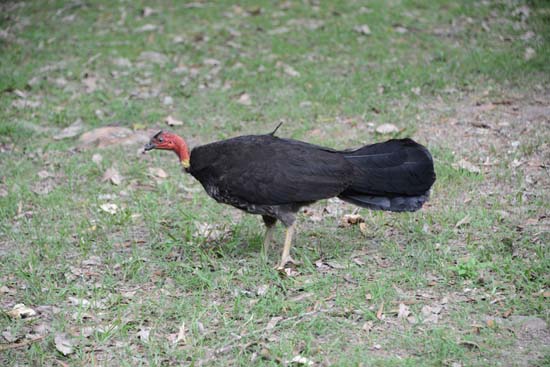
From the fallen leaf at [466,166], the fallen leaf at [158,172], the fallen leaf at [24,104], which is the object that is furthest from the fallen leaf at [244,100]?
the fallen leaf at [466,166]

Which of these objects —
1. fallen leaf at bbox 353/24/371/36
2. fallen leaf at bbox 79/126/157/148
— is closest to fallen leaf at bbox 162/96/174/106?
fallen leaf at bbox 79/126/157/148

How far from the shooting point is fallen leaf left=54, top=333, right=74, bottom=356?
15.0 ft

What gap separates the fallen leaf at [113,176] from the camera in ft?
24.2

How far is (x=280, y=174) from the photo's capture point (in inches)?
217

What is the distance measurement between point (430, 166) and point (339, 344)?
171cm

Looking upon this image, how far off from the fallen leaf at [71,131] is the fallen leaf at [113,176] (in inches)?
47.7

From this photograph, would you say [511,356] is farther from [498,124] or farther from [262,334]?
[498,124]

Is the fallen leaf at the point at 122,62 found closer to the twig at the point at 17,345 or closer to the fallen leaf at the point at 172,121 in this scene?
the fallen leaf at the point at 172,121

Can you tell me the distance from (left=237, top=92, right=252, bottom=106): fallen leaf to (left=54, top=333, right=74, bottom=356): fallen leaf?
4836 mm

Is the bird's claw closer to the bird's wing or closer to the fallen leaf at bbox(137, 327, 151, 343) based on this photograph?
the bird's wing

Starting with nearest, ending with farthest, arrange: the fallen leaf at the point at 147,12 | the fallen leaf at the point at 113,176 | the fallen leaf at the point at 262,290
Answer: the fallen leaf at the point at 262,290 → the fallen leaf at the point at 113,176 → the fallen leaf at the point at 147,12

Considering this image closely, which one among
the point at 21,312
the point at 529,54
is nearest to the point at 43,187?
the point at 21,312

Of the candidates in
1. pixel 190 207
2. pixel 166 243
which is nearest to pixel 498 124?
pixel 190 207

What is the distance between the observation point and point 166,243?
A: 6027mm
